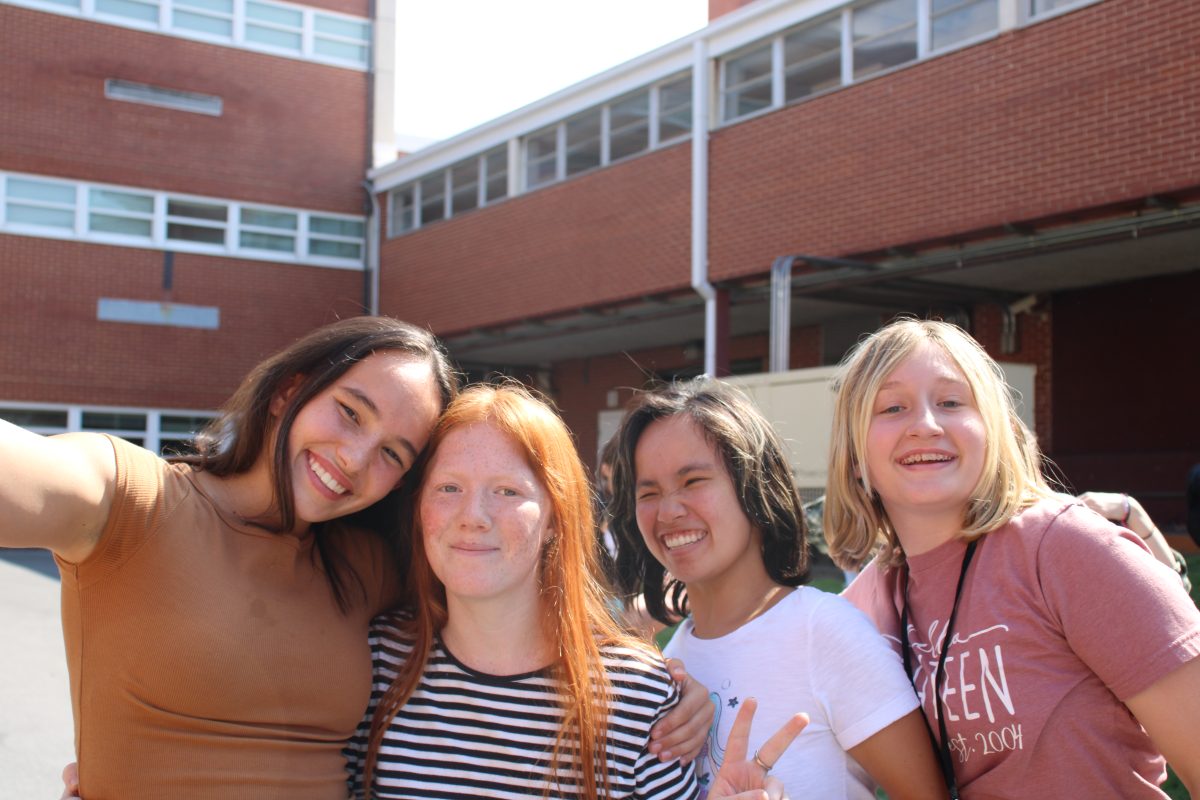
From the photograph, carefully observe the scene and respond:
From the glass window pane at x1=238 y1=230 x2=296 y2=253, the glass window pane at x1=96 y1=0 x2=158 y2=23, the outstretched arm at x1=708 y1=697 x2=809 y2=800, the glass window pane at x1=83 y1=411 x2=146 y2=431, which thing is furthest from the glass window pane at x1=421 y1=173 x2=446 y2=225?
the outstretched arm at x1=708 y1=697 x2=809 y2=800

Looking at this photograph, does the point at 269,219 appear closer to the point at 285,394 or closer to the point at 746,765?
the point at 285,394

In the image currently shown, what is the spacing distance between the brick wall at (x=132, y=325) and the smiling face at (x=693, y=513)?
15612mm

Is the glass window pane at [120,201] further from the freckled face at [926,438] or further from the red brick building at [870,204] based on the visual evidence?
the freckled face at [926,438]

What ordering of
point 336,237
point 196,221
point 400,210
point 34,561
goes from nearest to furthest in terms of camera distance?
point 34,561 < point 196,221 < point 400,210 < point 336,237

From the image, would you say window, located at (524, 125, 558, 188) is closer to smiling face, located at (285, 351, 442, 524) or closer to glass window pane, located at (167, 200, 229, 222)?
glass window pane, located at (167, 200, 229, 222)

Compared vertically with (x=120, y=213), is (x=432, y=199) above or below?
above

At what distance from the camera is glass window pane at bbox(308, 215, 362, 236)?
66.2 ft

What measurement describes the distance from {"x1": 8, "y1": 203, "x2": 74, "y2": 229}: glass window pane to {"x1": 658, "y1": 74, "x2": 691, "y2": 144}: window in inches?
415

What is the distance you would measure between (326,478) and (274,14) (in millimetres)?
19806

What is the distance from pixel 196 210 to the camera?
19375mm

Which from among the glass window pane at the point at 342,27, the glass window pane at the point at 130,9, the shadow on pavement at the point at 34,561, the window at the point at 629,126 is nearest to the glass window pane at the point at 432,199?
the glass window pane at the point at 342,27

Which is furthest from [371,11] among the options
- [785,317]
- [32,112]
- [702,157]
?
[785,317]

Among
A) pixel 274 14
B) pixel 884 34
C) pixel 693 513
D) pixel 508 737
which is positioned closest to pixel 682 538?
pixel 693 513

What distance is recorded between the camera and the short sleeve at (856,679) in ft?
6.90
